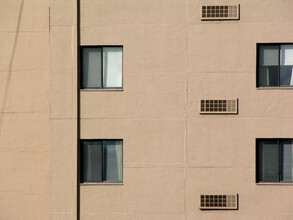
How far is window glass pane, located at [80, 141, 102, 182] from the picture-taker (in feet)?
42.8

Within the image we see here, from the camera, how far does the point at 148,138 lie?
12.8 m

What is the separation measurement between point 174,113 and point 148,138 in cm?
105

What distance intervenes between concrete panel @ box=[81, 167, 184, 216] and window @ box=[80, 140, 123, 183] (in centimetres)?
44

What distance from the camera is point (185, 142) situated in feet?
41.9

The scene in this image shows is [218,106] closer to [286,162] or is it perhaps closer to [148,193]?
[286,162]

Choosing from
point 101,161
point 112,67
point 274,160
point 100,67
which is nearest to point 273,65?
point 274,160

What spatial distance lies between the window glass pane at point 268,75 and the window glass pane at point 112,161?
15.0ft

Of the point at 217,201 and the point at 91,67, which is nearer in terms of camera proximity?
the point at 217,201

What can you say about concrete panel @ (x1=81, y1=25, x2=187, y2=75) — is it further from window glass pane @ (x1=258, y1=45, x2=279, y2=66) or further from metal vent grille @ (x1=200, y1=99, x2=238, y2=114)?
window glass pane @ (x1=258, y1=45, x2=279, y2=66)
